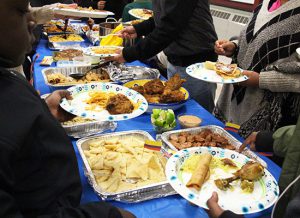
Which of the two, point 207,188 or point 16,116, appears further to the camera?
point 207,188

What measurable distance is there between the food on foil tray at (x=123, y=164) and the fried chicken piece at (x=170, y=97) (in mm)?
363

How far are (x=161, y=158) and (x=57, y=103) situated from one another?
0.45 metres

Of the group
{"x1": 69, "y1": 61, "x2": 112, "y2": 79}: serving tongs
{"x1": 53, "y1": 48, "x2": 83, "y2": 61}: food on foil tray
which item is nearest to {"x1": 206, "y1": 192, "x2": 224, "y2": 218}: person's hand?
{"x1": 69, "y1": 61, "x2": 112, "y2": 79}: serving tongs

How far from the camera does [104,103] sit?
1254 mm

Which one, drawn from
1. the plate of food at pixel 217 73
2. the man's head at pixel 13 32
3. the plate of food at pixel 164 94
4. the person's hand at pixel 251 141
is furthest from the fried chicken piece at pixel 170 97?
the man's head at pixel 13 32

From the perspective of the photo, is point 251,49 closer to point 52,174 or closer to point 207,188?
point 207,188

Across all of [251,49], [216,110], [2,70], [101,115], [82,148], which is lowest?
[216,110]

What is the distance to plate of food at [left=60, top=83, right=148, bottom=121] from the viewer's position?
3.55 feet

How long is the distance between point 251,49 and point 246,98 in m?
0.27

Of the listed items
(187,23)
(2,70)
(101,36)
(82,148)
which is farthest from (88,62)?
(2,70)

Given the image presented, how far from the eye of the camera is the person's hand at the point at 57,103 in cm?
113

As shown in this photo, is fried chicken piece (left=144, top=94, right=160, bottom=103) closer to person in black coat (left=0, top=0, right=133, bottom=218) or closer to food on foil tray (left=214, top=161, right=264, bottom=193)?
food on foil tray (left=214, top=161, right=264, bottom=193)

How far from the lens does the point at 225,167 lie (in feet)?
3.45

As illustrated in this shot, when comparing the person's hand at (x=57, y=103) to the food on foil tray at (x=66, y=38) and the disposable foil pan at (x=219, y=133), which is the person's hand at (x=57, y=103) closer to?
the disposable foil pan at (x=219, y=133)
